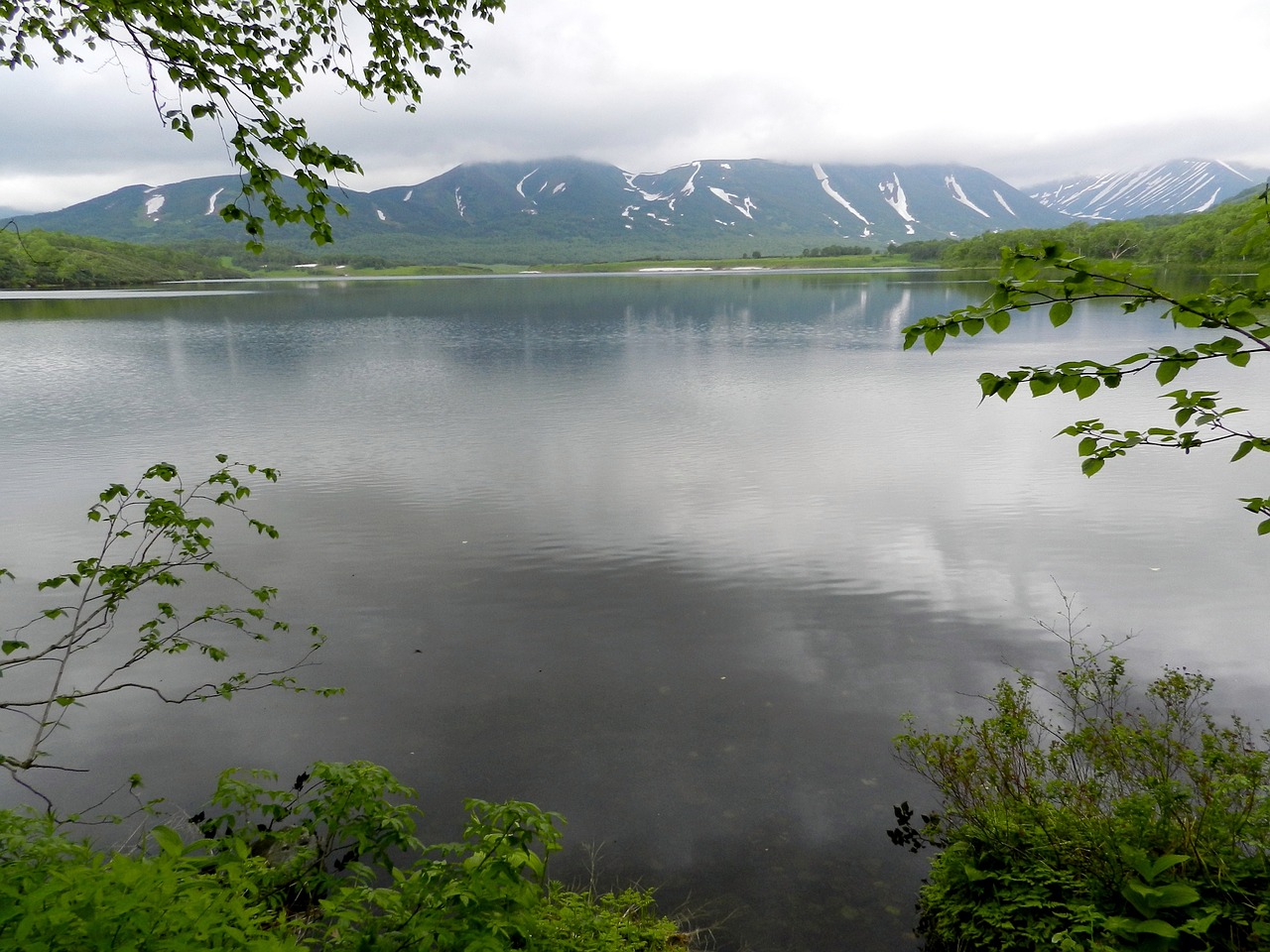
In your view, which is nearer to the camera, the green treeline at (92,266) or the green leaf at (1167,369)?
→ the green leaf at (1167,369)

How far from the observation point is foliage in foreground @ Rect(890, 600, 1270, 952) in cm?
487

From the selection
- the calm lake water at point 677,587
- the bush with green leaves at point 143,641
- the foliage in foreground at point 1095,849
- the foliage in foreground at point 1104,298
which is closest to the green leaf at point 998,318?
the foliage in foreground at point 1104,298

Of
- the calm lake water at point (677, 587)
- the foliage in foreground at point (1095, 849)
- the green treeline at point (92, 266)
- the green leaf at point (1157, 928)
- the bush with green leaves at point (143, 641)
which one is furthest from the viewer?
the green treeline at point (92, 266)

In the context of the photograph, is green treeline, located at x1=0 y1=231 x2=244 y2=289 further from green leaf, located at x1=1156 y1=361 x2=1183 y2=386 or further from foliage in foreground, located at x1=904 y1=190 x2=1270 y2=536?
green leaf, located at x1=1156 y1=361 x2=1183 y2=386

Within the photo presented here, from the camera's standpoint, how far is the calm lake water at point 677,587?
798 centimetres

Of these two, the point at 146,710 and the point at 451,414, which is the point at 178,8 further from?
the point at 451,414

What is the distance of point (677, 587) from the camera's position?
12.9 m

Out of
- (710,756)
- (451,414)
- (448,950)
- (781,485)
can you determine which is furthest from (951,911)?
(451,414)

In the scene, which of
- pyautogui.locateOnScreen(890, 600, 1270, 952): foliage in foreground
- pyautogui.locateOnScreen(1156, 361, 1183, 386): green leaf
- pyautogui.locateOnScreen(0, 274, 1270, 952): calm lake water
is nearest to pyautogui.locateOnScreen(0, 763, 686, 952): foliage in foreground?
pyautogui.locateOnScreen(0, 274, 1270, 952): calm lake water

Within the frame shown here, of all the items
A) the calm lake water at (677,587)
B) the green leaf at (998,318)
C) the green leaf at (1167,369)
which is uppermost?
the green leaf at (998,318)

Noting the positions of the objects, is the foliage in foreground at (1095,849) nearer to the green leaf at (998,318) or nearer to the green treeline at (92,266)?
the green leaf at (998,318)

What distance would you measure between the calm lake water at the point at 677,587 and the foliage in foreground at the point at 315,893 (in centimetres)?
104

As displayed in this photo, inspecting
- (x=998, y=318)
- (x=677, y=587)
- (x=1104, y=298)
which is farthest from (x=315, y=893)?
(x=677, y=587)

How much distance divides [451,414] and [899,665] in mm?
20004
